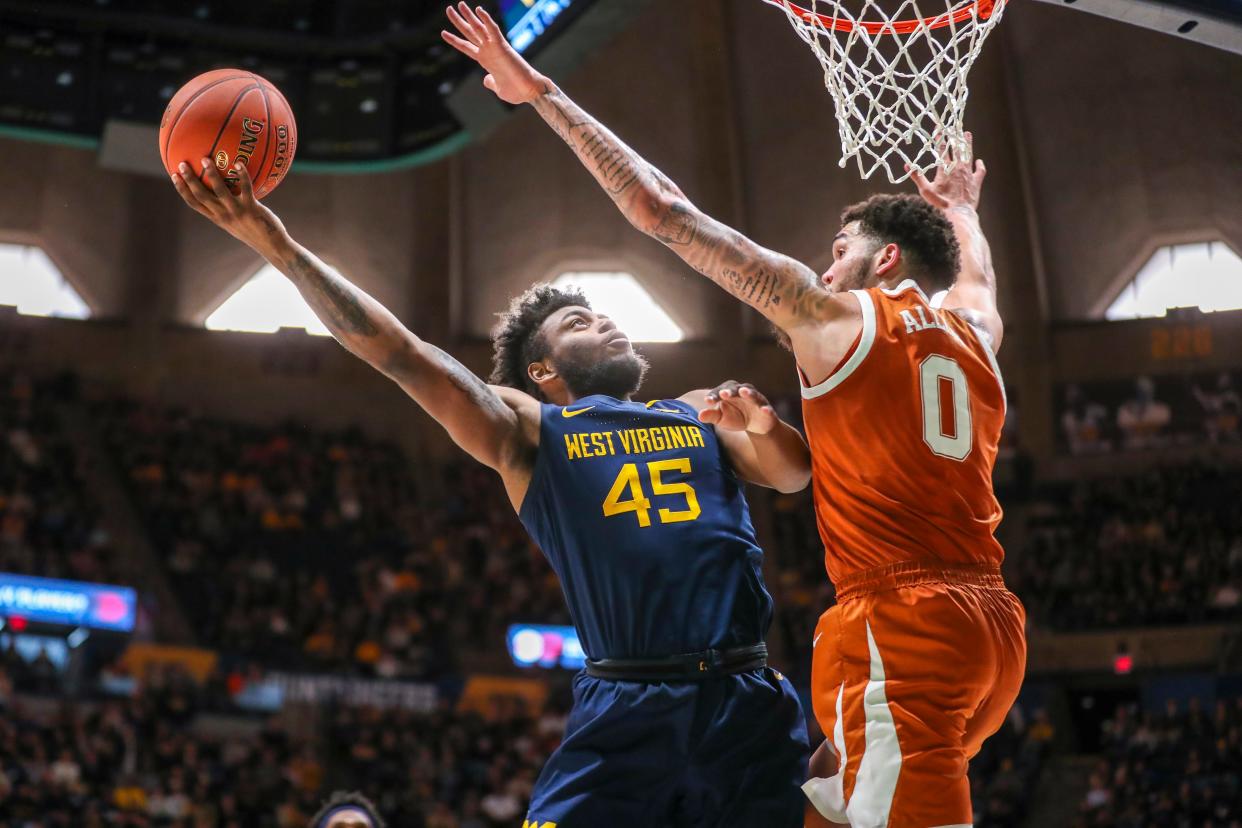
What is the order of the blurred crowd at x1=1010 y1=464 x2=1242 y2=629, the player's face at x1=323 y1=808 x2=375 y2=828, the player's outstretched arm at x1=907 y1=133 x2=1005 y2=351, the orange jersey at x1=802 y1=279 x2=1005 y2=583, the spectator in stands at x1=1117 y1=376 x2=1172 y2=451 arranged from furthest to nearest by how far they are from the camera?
the spectator in stands at x1=1117 y1=376 x2=1172 y2=451 < the blurred crowd at x1=1010 y1=464 x2=1242 y2=629 < the player's face at x1=323 y1=808 x2=375 y2=828 < the player's outstretched arm at x1=907 y1=133 x2=1005 y2=351 < the orange jersey at x1=802 y1=279 x2=1005 y2=583

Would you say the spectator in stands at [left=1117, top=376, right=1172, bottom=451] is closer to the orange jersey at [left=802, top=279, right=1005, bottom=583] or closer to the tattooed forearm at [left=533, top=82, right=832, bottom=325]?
the orange jersey at [left=802, top=279, right=1005, bottom=583]

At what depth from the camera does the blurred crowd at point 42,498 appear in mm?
17516

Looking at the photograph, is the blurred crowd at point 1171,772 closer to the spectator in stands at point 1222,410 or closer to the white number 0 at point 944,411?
the spectator in stands at point 1222,410

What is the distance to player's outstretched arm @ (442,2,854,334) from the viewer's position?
3221 millimetres

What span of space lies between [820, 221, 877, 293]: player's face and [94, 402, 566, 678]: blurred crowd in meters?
14.5

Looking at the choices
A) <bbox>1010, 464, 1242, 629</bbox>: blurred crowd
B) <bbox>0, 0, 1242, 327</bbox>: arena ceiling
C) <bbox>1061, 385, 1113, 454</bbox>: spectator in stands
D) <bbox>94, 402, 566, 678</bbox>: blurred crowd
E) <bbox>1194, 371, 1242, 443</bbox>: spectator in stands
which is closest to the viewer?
<bbox>1010, 464, 1242, 629</bbox>: blurred crowd

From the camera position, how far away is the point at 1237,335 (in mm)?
19656

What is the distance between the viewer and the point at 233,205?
3289 mm

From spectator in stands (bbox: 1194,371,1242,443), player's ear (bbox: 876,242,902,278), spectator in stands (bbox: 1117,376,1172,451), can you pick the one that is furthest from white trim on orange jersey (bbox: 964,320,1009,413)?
spectator in stands (bbox: 1117,376,1172,451)

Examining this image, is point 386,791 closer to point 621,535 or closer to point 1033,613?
point 1033,613

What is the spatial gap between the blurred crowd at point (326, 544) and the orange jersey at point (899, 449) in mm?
14638

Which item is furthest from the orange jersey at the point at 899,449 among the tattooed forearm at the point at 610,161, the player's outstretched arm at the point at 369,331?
the player's outstretched arm at the point at 369,331

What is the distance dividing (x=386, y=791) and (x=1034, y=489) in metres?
11.2

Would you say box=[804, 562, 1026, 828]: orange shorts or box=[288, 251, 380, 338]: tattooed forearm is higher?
box=[288, 251, 380, 338]: tattooed forearm
